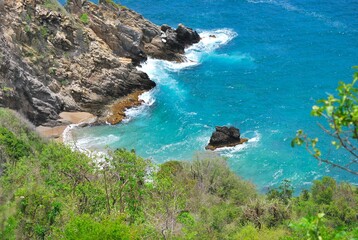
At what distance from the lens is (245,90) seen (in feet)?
214

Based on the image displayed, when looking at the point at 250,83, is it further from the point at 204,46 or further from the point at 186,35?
the point at 186,35

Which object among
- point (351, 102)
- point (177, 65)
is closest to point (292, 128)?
point (177, 65)

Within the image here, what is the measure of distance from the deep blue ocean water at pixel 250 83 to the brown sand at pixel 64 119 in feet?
7.91

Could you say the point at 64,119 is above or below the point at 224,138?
below

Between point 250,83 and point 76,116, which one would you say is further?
point 250,83

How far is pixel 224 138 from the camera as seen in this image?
2071 inches

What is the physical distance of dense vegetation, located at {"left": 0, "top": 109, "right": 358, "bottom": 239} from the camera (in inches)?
863

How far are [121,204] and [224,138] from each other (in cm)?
2939

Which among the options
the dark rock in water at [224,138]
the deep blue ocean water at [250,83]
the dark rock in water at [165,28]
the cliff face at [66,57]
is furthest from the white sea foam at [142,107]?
the dark rock in water at [165,28]

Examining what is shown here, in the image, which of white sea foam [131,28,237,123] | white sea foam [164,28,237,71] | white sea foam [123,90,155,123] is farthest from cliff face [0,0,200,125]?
white sea foam [164,28,237,71]

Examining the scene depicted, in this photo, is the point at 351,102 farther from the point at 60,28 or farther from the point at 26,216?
the point at 60,28

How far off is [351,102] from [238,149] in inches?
1752

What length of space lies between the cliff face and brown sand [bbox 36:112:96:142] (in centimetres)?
92

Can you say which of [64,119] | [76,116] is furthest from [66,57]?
[64,119]
